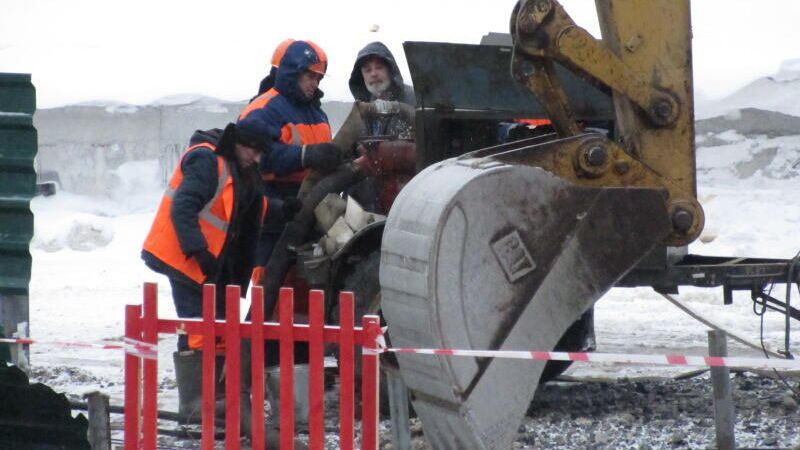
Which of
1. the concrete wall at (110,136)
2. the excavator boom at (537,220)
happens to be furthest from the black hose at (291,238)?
the concrete wall at (110,136)

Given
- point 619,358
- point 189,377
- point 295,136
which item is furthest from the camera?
point 295,136

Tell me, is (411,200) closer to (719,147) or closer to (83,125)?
(719,147)

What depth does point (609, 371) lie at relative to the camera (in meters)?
9.46

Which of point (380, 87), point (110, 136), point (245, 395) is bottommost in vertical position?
point (245, 395)

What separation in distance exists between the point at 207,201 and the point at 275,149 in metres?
0.45

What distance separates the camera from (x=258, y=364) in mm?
6227

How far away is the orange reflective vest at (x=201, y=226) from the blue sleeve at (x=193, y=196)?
0.04 metres

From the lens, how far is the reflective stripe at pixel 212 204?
8.73 m

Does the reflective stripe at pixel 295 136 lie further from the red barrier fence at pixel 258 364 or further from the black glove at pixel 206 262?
the red barrier fence at pixel 258 364

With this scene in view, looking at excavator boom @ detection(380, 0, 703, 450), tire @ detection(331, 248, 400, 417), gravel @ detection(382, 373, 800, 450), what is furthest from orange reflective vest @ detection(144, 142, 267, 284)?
excavator boom @ detection(380, 0, 703, 450)

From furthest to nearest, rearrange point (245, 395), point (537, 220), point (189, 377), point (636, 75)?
point (189, 377), point (245, 395), point (636, 75), point (537, 220)

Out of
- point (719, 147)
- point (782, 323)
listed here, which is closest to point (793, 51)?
point (719, 147)

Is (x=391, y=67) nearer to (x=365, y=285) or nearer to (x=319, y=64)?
(x=319, y=64)

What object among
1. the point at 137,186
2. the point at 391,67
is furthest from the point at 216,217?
the point at 137,186
